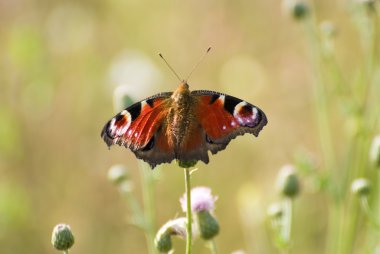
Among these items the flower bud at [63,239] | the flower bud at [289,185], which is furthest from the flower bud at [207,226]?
the flower bud at [289,185]

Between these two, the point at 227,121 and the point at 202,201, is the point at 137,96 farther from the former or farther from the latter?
the point at 227,121

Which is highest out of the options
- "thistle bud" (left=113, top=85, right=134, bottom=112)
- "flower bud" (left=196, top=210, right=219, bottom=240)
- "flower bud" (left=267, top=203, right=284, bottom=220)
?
"thistle bud" (left=113, top=85, right=134, bottom=112)

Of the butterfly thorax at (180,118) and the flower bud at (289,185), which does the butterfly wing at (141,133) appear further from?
the flower bud at (289,185)

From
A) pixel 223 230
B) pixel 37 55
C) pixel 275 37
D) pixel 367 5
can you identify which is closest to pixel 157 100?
pixel 367 5

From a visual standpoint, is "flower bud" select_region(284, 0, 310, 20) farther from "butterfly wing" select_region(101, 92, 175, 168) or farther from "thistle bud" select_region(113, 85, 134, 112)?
"butterfly wing" select_region(101, 92, 175, 168)

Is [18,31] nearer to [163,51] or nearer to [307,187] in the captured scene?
[163,51]

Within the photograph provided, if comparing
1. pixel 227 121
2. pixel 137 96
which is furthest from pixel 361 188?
pixel 137 96

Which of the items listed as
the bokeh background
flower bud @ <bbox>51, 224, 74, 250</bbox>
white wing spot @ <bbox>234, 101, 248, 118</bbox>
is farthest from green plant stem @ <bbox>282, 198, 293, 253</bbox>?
flower bud @ <bbox>51, 224, 74, 250</bbox>
